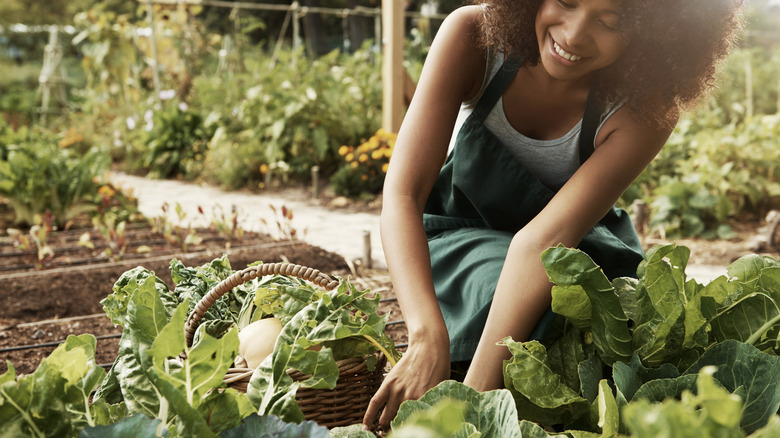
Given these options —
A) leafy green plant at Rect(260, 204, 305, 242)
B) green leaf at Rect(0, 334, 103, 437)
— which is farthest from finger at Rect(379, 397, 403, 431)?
leafy green plant at Rect(260, 204, 305, 242)

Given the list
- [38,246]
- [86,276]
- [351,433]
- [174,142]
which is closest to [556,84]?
[351,433]

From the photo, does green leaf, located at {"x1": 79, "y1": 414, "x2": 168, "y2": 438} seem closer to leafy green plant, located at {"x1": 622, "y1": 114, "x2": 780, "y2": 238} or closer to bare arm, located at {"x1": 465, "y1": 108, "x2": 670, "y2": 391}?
bare arm, located at {"x1": 465, "y1": 108, "x2": 670, "y2": 391}

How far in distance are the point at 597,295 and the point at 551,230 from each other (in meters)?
0.27

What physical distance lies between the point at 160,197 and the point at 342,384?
16.4ft

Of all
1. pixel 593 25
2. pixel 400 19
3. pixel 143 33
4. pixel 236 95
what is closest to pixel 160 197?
pixel 236 95

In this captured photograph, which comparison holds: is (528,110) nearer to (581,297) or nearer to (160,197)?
(581,297)

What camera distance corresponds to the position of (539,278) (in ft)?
4.41

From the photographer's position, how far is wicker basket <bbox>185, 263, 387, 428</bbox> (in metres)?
1.21

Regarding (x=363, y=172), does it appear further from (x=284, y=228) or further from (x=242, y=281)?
(x=242, y=281)

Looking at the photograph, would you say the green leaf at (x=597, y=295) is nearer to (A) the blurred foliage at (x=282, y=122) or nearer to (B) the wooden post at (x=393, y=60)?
(A) the blurred foliage at (x=282, y=122)

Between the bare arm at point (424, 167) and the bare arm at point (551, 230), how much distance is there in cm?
10

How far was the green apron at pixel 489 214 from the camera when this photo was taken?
1664 millimetres

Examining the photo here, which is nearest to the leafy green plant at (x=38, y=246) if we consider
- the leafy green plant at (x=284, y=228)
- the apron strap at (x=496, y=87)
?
the leafy green plant at (x=284, y=228)

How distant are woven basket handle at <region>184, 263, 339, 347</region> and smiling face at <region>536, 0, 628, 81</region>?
27.7 inches
